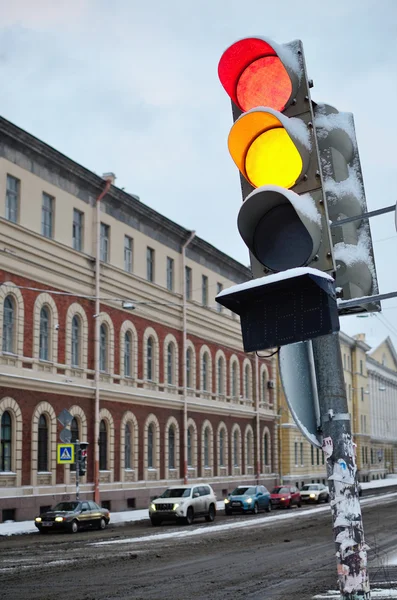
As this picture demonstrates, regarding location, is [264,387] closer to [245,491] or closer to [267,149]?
[245,491]

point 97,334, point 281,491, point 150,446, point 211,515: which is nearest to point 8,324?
point 97,334

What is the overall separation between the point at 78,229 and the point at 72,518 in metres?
14.7

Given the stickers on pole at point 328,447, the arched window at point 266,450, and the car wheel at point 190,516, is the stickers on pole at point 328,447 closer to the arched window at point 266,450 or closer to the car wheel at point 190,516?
the car wheel at point 190,516

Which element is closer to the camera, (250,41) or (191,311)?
(250,41)

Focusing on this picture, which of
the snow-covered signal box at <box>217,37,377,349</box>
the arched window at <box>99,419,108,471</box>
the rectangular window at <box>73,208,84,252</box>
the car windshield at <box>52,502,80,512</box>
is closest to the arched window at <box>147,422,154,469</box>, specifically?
the arched window at <box>99,419,108,471</box>

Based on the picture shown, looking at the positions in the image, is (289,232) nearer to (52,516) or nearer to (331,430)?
(331,430)

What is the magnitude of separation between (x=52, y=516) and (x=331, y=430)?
1037 inches

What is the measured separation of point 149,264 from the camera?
1804 inches

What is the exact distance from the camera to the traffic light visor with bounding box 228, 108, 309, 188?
12.2 feet

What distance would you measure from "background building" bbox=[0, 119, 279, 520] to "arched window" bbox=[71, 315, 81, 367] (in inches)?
2.7

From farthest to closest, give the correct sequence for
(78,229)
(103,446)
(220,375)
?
(220,375) < (103,446) < (78,229)

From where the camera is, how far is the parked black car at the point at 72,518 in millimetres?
28812

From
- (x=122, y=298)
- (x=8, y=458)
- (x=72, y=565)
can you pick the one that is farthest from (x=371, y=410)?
(x=72, y=565)

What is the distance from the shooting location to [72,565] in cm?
1780
